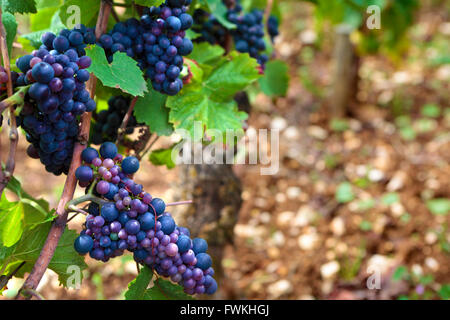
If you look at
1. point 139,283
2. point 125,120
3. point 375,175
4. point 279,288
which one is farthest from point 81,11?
point 375,175

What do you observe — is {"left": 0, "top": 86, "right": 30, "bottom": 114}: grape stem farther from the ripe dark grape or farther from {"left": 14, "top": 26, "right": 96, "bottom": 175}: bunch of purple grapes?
the ripe dark grape

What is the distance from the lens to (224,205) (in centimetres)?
189

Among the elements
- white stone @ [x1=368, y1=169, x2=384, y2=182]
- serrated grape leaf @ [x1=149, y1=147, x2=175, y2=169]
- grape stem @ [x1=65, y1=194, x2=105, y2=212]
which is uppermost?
serrated grape leaf @ [x1=149, y1=147, x2=175, y2=169]

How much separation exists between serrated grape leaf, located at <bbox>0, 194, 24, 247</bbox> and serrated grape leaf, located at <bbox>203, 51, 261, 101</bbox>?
55cm

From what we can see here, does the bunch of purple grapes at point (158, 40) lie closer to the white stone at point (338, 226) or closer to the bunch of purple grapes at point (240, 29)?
the bunch of purple grapes at point (240, 29)

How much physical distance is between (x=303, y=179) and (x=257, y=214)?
469mm

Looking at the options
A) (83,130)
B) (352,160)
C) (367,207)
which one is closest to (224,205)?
(83,130)

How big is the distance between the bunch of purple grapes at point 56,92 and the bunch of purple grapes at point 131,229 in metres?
0.07

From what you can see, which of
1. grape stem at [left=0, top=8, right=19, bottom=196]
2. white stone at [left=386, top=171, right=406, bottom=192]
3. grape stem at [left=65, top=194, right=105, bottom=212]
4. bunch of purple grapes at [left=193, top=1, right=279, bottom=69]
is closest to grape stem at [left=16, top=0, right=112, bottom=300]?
grape stem at [left=65, top=194, right=105, bottom=212]

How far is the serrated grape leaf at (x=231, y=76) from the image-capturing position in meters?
1.20

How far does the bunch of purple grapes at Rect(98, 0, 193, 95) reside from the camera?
3.25ft

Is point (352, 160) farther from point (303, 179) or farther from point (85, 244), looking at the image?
point (85, 244)

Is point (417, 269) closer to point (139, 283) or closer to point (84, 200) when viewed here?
point (139, 283)

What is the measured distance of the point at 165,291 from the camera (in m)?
1.03
